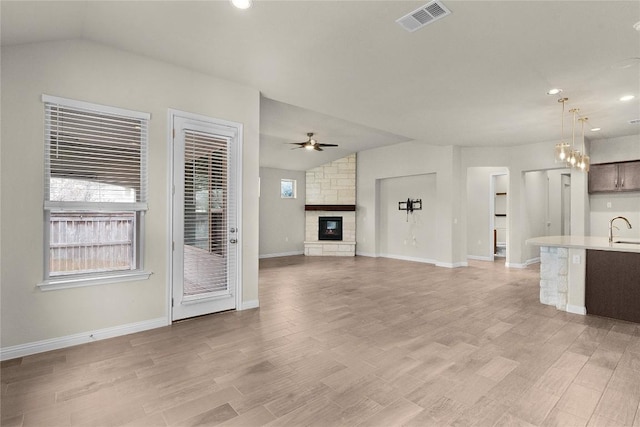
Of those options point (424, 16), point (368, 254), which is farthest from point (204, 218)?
point (368, 254)

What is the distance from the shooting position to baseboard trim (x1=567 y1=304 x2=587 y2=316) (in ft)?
13.5

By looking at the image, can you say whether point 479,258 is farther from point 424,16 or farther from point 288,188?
point 424,16

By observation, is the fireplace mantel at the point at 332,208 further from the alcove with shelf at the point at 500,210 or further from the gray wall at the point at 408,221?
the alcove with shelf at the point at 500,210

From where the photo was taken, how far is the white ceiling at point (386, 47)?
256 cm

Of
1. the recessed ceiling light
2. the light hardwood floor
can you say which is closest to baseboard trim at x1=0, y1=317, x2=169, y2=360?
the light hardwood floor

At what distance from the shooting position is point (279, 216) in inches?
386

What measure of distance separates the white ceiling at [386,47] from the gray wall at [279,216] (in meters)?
4.82

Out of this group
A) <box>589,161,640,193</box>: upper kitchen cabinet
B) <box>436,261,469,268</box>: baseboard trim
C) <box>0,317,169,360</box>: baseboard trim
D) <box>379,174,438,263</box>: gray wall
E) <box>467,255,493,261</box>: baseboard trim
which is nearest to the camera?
<box>0,317,169,360</box>: baseboard trim

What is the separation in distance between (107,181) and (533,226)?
351 inches

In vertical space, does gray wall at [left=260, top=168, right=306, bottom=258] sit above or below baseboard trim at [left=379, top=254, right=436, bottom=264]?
above

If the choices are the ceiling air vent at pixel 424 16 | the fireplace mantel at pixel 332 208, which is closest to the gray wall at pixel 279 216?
the fireplace mantel at pixel 332 208

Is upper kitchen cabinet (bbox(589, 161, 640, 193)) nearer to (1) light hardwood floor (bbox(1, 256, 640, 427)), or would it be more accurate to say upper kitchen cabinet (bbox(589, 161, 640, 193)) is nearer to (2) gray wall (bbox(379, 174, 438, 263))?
Result: (2) gray wall (bbox(379, 174, 438, 263))

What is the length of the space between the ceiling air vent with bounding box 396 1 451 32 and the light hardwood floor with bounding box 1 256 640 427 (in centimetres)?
280

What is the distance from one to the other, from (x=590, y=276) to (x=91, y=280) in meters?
5.62
